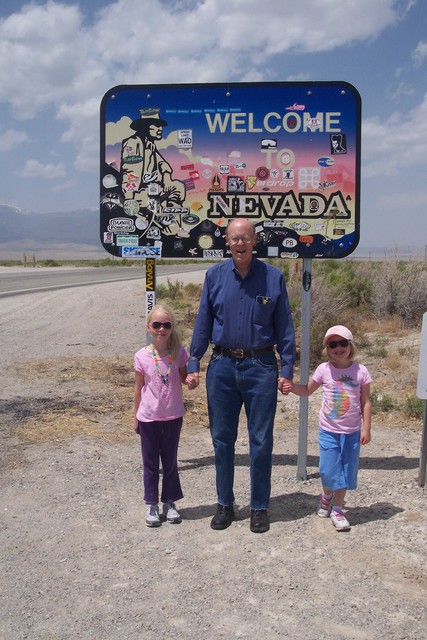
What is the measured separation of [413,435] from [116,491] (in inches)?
121

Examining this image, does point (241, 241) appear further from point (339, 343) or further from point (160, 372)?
point (160, 372)

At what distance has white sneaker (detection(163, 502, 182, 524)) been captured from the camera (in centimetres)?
456

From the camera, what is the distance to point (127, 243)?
538cm

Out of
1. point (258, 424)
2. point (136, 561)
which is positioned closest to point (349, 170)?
point (258, 424)

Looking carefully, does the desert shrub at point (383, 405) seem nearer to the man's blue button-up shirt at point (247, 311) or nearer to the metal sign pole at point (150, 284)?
the metal sign pole at point (150, 284)

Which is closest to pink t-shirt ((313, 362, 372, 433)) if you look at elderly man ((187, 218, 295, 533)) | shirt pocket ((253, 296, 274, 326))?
elderly man ((187, 218, 295, 533))

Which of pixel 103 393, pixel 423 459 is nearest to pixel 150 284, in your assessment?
pixel 423 459

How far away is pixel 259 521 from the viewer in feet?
14.5

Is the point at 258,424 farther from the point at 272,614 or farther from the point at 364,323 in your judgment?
the point at 364,323

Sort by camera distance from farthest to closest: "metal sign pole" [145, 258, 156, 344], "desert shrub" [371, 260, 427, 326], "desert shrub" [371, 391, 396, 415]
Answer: "desert shrub" [371, 260, 427, 326] < "desert shrub" [371, 391, 396, 415] < "metal sign pole" [145, 258, 156, 344]

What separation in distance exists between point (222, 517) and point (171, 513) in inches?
13.7

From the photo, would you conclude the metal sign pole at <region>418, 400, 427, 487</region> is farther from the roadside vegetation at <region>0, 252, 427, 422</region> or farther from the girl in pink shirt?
the roadside vegetation at <region>0, 252, 427, 422</region>

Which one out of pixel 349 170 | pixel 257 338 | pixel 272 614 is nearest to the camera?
pixel 272 614

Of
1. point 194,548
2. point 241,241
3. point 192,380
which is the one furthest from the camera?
point 192,380
